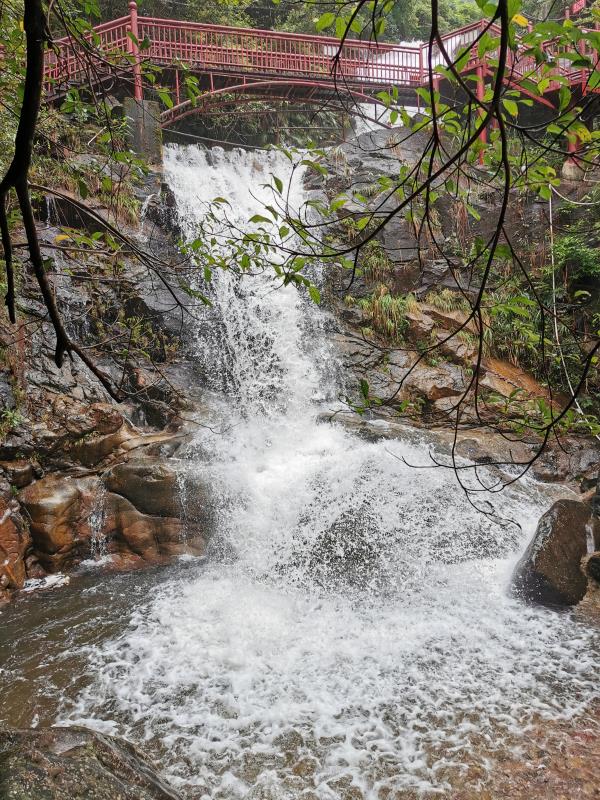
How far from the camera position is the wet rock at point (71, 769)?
6.34 ft

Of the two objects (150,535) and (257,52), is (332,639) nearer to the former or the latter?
(150,535)

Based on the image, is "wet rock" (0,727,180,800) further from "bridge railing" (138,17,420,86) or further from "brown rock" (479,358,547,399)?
"bridge railing" (138,17,420,86)

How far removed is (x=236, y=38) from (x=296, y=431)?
36.2ft

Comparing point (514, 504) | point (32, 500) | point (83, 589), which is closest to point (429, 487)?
point (514, 504)

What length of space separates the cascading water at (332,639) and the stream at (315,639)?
2 centimetres

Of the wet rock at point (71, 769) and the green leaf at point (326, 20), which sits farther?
the wet rock at point (71, 769)

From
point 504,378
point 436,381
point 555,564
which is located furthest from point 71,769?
point 504,378

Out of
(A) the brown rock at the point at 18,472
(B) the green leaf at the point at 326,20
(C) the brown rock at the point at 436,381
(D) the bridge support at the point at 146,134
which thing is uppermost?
(D) the bridge support at the point at 146,134

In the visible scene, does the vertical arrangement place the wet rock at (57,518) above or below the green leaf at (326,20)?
below

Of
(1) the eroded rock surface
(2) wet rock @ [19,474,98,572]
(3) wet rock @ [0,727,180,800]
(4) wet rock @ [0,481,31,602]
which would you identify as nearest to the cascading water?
(1) the eroded rock surface

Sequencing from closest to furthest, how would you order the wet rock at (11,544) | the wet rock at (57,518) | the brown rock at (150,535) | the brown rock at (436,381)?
the wet rock at (11,544), the wet rock at (57,518), the brown rock at (150,535), the brown rock at (436,381)

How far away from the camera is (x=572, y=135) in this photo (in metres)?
1.75

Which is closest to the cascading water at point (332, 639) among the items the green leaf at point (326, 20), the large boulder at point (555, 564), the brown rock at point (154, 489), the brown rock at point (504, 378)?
the large boulder at point (555, 564)

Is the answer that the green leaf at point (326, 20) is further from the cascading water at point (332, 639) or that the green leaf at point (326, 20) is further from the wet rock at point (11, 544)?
the wet rock at point (11, 544)
